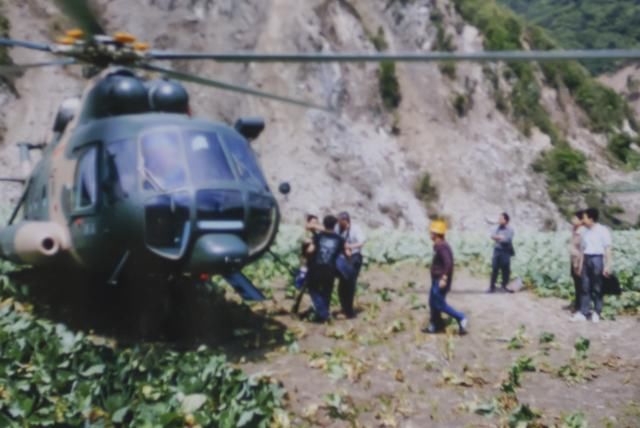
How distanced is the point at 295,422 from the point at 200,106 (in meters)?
31.2

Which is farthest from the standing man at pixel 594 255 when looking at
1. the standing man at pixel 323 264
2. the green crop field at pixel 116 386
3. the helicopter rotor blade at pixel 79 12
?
the helicopter rotor blade at pixel 79 12

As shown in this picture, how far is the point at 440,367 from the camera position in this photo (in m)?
9.16

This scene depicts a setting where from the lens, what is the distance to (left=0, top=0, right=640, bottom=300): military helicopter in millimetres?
Result: 8219

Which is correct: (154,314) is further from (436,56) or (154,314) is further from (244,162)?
(436,56)

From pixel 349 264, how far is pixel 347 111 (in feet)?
95.2

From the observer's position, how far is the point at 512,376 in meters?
8.53

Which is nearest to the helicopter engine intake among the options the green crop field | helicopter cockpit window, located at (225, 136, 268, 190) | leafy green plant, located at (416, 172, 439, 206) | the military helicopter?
the military helicopter

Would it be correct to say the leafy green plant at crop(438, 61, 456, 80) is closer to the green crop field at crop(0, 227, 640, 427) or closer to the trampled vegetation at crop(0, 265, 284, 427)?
the green crop field at crop(0, 227, 640, 427)

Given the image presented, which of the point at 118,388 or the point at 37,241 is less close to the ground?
the point at 37,241

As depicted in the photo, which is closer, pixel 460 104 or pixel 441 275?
pixel 441 275

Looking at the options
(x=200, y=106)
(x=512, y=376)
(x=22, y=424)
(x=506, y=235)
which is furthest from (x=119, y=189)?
(x=200, y=106)

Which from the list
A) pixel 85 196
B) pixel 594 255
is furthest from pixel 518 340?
pixel 85 196

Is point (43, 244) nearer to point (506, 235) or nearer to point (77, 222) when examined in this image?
point (77, 222)

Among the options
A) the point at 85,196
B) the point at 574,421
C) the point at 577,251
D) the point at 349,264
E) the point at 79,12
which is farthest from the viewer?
the point at 577,251
